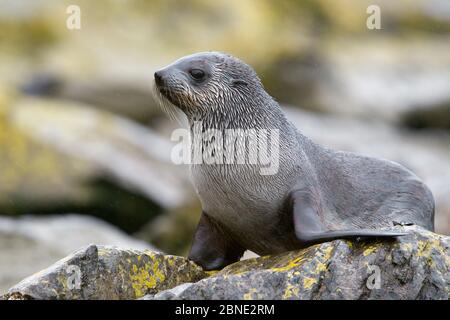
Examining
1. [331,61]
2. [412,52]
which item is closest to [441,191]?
[331,61]

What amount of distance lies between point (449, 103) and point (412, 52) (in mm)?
6397

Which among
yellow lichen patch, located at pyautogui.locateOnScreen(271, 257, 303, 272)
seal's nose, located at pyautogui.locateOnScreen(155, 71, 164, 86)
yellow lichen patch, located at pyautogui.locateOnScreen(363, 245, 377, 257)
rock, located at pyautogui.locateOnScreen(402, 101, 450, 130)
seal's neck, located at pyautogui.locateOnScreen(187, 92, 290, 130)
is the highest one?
seal's nose, located at pyautogui.locateOnScreen(155, 71, 164, 86)

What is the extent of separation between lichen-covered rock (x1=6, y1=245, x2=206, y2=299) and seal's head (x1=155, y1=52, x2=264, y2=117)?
1.51 metres

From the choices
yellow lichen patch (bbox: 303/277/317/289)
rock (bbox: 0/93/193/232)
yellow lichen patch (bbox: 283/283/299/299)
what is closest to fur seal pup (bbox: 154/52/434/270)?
yellow lichen patch (bbox: 303/277/317/289)

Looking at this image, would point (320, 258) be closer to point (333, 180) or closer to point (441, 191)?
point (333, 180)

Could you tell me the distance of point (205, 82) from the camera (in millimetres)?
8602

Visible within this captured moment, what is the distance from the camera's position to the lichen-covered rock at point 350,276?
689cm

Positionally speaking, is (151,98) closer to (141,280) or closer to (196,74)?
(196,74)

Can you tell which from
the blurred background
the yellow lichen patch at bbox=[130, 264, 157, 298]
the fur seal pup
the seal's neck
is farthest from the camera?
the blurred background

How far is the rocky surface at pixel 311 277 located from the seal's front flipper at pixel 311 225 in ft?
0.35

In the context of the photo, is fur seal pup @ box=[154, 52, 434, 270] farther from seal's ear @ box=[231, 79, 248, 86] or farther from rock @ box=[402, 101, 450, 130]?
rock @ box=[402, 101, 450, 130]

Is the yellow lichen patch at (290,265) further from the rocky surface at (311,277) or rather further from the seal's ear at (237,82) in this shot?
the seal's ear at (237,82)

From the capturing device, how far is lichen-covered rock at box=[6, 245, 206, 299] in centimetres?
739

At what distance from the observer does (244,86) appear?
28.8 feet
